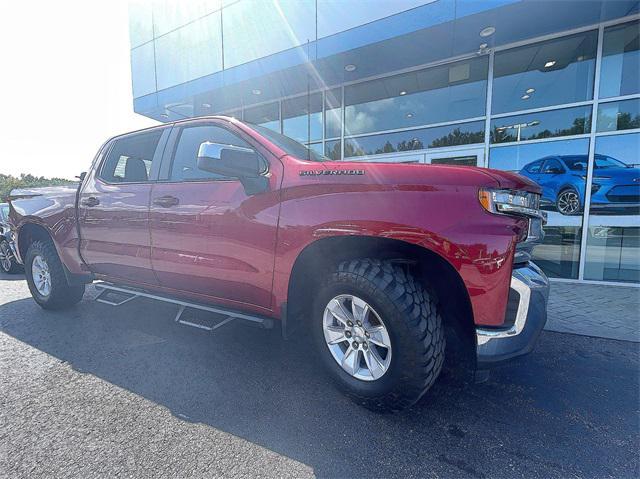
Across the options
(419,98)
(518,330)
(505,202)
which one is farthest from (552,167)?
(518,330)

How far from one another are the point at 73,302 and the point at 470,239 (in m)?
4.85

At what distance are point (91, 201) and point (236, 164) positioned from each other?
7.48 ft

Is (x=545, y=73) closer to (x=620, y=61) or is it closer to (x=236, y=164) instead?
(x=620, y=61)

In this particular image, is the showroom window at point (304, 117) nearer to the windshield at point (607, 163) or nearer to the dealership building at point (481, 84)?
the dealership building at point (481, 84)

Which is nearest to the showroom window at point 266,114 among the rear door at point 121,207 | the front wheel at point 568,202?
the rear door at point 121,207

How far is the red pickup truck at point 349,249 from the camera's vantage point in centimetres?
173

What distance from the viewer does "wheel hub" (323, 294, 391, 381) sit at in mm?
1986

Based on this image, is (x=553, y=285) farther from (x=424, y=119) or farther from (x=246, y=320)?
(x=246, y=320)

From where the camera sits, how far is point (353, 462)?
5.46ft

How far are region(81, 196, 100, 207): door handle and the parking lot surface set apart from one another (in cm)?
145

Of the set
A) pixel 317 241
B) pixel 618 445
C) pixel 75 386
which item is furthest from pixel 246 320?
pixel 618 445

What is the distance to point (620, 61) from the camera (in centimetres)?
535

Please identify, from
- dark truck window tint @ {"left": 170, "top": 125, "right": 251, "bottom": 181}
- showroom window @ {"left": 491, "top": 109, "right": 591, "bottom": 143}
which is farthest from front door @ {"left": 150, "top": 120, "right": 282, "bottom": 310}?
showroom window @ {"left": 491, "top": 109, "right": 591, "bottom": 143}

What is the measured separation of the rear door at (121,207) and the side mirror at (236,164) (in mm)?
1184
